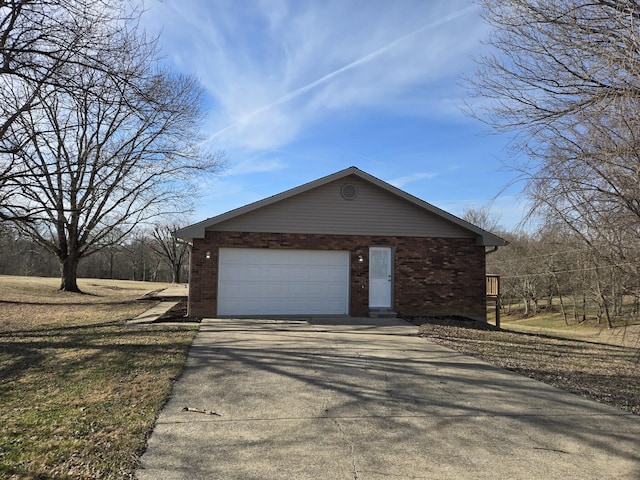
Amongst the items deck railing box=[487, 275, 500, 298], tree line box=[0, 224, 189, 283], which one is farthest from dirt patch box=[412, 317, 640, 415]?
tree line box=[0, 224, 189, 283]

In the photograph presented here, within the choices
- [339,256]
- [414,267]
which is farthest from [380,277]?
[339,256]

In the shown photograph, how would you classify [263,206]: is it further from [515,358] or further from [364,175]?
[515,358]

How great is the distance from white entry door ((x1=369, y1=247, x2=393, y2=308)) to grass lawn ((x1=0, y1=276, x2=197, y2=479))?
5886mm

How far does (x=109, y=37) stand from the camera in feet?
25.0

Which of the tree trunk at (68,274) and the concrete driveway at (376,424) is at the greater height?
the tree trunk at (68,274)

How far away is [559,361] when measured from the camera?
8.19 meters

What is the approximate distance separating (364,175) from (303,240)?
8.90 ft

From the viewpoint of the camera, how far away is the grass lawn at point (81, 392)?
3.54 m

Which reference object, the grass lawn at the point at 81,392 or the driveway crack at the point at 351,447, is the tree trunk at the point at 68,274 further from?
the driveway crack at the point at 351,447

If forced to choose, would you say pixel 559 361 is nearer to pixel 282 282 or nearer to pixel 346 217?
pixel 346 217

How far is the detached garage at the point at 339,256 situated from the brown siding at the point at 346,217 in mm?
→ 30

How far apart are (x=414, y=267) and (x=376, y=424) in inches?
387

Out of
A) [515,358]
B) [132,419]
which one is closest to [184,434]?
[132,419]

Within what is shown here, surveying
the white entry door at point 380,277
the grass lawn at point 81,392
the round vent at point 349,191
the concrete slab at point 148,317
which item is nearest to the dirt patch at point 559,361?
the white entry door at point 380,277
